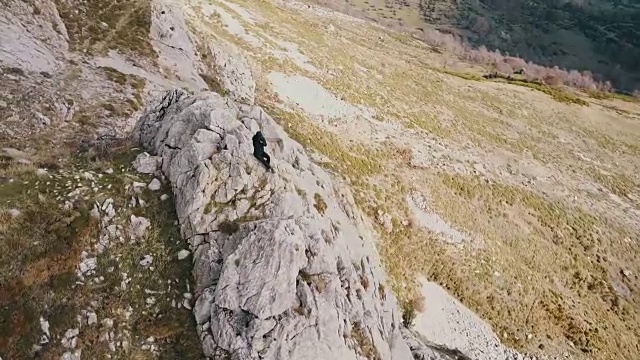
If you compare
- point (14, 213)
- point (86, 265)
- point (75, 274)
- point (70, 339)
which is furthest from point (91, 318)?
point (14, 213)

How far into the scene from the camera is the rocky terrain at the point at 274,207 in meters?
16.0

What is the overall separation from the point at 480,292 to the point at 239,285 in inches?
896

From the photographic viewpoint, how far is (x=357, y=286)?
20250 mm

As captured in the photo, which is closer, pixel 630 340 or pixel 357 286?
pixel 357 286

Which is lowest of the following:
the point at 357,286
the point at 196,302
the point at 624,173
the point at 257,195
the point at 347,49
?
the point at 624,173

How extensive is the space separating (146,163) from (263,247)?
7555 millimetres

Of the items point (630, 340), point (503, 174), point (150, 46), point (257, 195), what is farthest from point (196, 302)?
point (503, 174)

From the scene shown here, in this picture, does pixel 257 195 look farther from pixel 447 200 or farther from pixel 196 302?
pixel 447 200

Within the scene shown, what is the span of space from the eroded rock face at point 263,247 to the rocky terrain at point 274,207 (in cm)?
8

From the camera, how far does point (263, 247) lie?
16.9m

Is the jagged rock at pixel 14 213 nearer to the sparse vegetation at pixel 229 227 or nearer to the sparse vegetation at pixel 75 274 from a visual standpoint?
the sparse vegetation at pixel 75 274

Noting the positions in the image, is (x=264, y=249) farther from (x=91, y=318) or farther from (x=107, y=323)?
(x=91, y=318)

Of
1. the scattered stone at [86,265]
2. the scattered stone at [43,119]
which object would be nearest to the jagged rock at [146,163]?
the scattered stone at [86,265]

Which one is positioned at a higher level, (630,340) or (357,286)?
(357,286)
